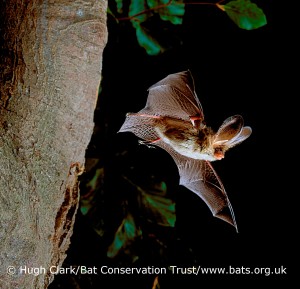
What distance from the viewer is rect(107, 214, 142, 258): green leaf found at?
1789 millimetres

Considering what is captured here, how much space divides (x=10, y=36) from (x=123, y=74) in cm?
117

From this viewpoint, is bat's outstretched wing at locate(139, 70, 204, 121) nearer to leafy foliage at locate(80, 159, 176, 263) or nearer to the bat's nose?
the bat's nose

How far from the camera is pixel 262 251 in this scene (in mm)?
A: 1954

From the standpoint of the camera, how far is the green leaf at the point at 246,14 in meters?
1.58

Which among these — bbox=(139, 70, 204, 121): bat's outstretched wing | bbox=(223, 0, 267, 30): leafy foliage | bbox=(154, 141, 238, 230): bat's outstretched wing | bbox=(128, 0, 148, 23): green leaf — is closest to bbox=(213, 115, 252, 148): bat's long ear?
bbox=(139, 70, 204, 121): bat's outstretched wing

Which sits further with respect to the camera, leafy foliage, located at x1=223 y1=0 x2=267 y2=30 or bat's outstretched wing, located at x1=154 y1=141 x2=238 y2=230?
leafy foliage, located at x1=223 y1=0 x2=267 y2=30

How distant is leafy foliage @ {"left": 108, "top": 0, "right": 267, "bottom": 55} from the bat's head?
656 millimetres

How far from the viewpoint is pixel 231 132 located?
3.23ft

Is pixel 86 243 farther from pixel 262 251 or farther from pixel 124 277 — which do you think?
pixel 262 251

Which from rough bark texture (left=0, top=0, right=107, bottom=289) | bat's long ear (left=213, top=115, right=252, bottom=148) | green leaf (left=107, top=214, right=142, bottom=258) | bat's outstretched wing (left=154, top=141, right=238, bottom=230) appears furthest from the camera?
green leaf (left=107, top=214, right=142, bottom=258)

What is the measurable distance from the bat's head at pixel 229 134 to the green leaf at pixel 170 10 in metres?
0.71

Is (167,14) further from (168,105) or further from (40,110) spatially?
(40,110)

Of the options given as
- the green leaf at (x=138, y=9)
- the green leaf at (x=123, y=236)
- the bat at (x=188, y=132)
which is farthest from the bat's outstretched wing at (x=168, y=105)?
the green leaf at (x=123, y=236)

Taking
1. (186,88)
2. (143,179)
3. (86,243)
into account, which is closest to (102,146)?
(143,179)
